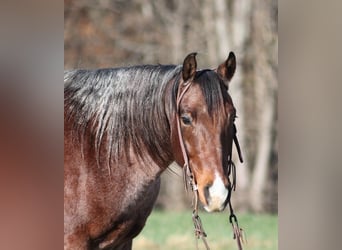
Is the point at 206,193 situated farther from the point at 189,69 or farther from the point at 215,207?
the point at 189,69

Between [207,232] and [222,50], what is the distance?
104cm

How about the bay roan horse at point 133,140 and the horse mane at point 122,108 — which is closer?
the bay roan horse at point 133,140

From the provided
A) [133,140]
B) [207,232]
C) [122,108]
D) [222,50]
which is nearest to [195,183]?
[207,232]

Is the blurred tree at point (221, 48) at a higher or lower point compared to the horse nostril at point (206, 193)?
higher

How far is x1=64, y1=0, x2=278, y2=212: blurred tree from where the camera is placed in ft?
11.7

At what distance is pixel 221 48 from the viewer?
362cm

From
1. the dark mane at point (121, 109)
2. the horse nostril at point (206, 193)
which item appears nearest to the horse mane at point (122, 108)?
the dark mane at point (121, 109)

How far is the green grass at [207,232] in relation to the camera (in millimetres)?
3582

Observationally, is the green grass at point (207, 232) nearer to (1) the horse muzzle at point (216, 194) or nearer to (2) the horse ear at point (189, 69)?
(1) the horse muzzle at point (216, 194)

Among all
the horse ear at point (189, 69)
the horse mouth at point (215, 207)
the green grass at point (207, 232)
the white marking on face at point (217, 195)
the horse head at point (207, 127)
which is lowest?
the green grass at point (207, 232)

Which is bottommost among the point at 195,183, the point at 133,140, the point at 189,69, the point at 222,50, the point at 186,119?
the point at 195,183
